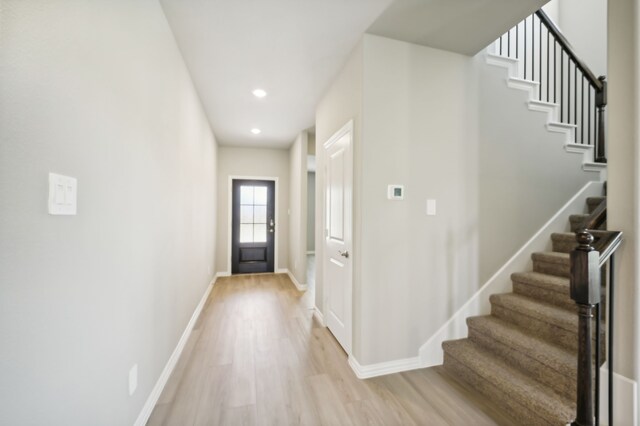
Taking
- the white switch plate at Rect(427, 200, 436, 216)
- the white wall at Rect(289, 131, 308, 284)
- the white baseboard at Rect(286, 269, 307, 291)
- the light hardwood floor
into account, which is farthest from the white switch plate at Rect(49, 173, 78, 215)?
the white baseboard at Rect(286, 269, 307, 291)

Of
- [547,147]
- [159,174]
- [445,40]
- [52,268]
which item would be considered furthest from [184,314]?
[547,147]

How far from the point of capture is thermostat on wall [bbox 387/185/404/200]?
2.12m

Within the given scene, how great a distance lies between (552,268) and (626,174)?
1362mm

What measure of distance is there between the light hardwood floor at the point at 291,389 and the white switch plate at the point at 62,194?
4.81 ft

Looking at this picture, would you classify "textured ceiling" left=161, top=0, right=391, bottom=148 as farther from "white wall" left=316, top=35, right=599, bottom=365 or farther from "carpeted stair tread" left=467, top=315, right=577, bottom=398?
"carpeted stair tread" left=467, top=315, right=577, bottom=398

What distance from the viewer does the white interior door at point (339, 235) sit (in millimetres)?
2328

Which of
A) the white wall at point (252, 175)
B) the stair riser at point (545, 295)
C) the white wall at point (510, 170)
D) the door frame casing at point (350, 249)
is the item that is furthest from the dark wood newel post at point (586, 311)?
the white wall at point (252, 175)

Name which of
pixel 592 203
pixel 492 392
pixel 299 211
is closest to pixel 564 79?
pixel 592 203

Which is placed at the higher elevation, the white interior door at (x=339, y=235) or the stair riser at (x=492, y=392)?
the white interior door at (x=339, y=235)

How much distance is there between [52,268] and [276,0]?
1927 millimetres

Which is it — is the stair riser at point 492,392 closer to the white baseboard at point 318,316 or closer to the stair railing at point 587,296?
the stair railing at point 587,296

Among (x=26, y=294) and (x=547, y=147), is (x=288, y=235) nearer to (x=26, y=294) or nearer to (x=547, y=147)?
(x=547, y=147)

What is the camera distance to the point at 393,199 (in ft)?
7.01

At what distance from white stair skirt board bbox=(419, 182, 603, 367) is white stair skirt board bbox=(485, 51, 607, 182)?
0.26 metres
